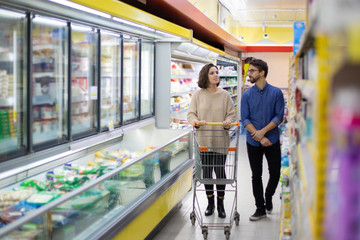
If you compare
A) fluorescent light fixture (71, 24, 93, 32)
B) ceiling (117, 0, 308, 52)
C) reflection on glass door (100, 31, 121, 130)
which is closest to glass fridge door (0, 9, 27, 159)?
fluorescent light fixture (71, 24, 93, 32)

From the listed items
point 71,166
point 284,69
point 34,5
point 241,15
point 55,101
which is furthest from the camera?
point 284,69

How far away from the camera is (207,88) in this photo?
540 cm

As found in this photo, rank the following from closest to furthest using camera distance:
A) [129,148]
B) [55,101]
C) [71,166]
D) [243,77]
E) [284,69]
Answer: [55,101] < [71,166] < [129,148] < [243,77] < [284,69]

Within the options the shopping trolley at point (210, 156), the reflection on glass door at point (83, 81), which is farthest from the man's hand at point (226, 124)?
the reflection on glass door at point (83, 81)

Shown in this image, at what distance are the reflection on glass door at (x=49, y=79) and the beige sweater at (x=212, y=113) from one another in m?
1.63

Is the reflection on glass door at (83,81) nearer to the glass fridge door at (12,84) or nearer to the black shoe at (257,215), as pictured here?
the glass fridge door at (12,84)

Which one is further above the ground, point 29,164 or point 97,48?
point 97,48

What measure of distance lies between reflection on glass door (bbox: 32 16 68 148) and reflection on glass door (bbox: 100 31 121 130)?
0.94 meters

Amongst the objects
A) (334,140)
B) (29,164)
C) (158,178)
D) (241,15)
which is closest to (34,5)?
(29,164)

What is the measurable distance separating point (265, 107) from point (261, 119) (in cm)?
14

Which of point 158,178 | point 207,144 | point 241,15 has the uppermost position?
point 241,15

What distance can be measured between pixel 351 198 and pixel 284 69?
1813cm

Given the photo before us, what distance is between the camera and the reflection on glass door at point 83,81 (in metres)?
4.46

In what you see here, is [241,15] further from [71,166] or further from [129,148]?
[71,166]
